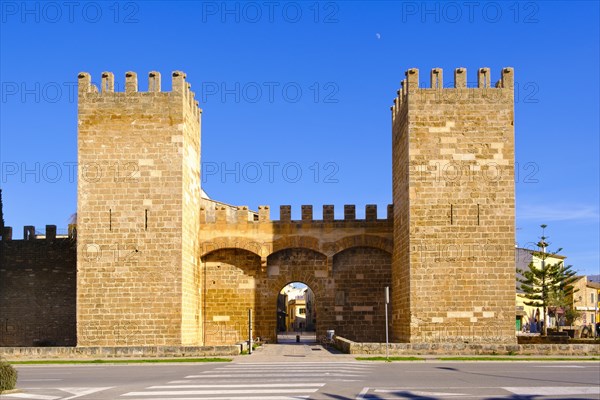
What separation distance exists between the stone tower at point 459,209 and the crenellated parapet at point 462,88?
0.03m

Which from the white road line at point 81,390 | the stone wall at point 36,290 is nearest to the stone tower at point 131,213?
the stone wall at point 36,290

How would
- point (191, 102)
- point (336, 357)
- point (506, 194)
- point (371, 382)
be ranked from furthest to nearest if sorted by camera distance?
point (191, 102)
point (506, 194)
point (336, 357)
point (371, 382)

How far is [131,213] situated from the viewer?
89.5 ft

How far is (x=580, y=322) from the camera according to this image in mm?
66188

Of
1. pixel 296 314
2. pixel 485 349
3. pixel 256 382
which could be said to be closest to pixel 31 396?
pixel 256 382

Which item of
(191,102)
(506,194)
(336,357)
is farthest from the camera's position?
(191,102)

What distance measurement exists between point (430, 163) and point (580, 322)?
4544cm

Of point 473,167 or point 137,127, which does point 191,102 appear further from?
point 473,167

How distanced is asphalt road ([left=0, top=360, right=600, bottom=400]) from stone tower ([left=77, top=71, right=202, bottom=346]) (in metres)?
6.54

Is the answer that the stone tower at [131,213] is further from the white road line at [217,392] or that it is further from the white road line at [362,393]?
the white road line at [362,393]

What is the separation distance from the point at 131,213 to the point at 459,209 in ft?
36.9

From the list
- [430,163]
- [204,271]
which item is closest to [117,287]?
[204,271]

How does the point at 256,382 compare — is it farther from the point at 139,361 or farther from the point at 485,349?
the point at 485,349

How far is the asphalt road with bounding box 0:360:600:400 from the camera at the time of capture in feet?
42.2
